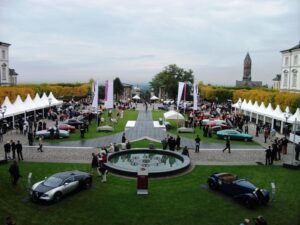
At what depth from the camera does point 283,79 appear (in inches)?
2945

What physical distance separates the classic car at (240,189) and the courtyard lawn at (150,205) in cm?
31

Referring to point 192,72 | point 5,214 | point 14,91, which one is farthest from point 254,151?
point 192,72

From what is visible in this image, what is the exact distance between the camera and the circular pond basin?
60.0ft

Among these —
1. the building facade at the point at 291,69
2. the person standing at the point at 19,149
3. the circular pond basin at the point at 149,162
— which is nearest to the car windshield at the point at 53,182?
the circular pond basin at the point at 149,162

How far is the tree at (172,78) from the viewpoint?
90.6 m

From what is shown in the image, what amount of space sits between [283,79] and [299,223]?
68585 millimetres

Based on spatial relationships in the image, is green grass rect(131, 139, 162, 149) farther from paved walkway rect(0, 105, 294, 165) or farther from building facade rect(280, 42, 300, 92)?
building facade rect(280, 42, 300, 92)

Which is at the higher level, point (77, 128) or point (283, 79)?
point (283, 79)

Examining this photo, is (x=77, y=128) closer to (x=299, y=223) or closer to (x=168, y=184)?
(x=168, y=184)

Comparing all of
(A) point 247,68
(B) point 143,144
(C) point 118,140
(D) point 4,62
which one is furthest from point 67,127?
(A) point 247,68

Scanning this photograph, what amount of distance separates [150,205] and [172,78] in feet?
259

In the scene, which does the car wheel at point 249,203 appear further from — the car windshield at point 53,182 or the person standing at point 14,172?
the person standing at point 14,172

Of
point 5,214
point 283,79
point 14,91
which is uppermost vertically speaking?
point 283,79

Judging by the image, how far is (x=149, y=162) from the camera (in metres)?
21.4
